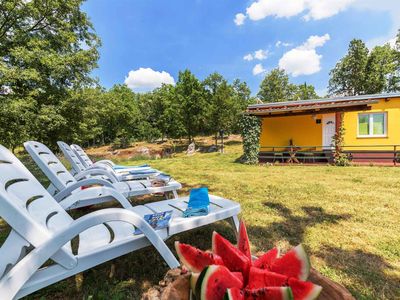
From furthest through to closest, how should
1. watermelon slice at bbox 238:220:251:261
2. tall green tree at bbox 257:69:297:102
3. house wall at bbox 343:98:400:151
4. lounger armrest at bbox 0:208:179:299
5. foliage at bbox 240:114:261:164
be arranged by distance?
tall green tree at bbox 257:69:297:102
foliage at bbox 240:114:261:164
house wall at bbox 343:98:400:151
lounger armrest at bbox 0:208:179:299
watermelon slice at bbox 238:220:251:261

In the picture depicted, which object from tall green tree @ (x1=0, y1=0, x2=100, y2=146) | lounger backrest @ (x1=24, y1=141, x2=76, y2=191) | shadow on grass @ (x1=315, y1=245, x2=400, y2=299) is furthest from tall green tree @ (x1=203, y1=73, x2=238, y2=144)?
shadow on grass @ (x1=315, y1=245, x2=400, y2=299)

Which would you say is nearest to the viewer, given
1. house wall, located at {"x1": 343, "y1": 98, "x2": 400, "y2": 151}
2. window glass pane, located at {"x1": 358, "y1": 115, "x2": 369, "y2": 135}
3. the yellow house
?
the yellow house

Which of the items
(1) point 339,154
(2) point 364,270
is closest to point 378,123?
(1) point 339,154

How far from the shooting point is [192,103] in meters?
24.8

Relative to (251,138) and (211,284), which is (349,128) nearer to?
(251,138)

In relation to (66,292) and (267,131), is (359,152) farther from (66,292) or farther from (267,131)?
(66,292)

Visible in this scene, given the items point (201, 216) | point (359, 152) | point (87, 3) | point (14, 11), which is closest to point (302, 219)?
point (201, 216)

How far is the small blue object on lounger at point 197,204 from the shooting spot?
2406 mm

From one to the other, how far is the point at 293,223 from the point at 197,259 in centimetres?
333

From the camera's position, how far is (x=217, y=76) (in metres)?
26.4

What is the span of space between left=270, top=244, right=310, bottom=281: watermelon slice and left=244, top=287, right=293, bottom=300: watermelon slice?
0.21m

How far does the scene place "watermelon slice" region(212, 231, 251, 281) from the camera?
0.86 meters

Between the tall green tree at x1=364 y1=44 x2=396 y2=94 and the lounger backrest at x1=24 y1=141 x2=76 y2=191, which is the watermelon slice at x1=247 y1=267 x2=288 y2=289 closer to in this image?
the lounger backrest at x1=24 y1=141 x2=76 y2=191

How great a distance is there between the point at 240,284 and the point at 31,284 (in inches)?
56.5
